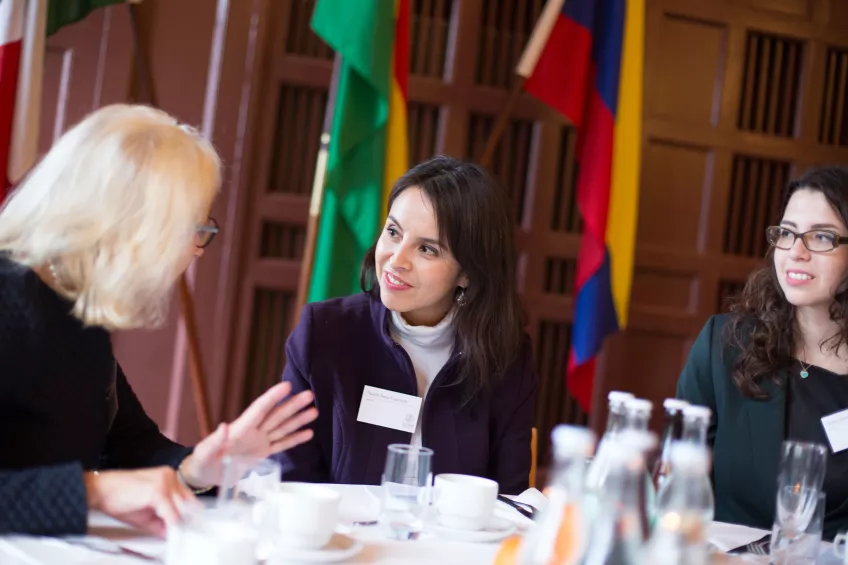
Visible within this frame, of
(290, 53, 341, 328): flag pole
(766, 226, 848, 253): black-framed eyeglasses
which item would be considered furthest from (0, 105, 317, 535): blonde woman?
(290, 53, 341, 328): flag pole

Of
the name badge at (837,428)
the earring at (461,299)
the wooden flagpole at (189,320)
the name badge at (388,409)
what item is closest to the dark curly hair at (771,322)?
the name badge at (837,428)

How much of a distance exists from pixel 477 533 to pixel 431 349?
2.71 feet

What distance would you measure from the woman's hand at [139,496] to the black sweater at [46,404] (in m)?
0.04

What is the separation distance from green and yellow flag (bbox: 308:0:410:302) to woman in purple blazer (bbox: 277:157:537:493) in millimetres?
1006

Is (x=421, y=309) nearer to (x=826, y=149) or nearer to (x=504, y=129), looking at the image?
(x=504, y=129)

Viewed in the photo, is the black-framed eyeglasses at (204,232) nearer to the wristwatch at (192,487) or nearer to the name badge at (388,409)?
the wristwatch at (192,487)

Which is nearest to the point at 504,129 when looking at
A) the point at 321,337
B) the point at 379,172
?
the point at 379,172

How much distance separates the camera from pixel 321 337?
2.17 meters

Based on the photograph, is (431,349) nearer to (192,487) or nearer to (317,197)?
(192,487)

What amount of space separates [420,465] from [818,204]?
1.45 metres

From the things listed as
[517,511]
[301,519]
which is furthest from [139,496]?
[517,511]

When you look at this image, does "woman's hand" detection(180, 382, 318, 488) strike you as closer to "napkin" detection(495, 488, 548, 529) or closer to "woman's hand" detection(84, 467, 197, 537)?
"woman's hand" detection(84, 467, 197, 537)

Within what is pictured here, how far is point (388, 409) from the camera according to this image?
2.07 m

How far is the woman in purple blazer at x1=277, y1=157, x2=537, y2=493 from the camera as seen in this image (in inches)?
84.0
